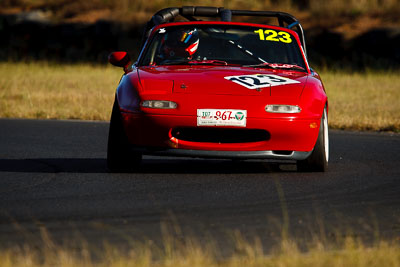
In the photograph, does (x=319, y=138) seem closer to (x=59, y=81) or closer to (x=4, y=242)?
(x=4, y=242)

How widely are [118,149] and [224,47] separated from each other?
6.04 feet

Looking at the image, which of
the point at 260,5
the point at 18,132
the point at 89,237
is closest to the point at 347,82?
the point at 18,132

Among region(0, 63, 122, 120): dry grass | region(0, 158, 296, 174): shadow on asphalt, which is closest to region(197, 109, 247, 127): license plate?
region(0, 158, 296, 174): shadow on asphalt

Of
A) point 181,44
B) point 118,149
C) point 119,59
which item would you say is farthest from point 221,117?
point 119,59

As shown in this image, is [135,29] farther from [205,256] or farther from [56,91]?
[205,256]

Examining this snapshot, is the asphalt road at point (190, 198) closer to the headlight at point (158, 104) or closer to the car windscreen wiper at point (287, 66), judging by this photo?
the headlight at point (158, 104)

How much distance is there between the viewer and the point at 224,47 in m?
9.62

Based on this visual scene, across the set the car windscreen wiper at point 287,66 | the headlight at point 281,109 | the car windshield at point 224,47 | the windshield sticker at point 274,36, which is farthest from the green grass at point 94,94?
the headlight at point 281,109

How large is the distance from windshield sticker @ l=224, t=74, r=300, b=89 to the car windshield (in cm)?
64

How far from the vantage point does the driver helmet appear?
31.1ft

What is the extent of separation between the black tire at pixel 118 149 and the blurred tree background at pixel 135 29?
18.2 meters

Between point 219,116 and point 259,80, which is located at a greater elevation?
point 259,80

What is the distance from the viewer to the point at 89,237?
5.48 meters

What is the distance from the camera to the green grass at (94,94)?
15320mm
